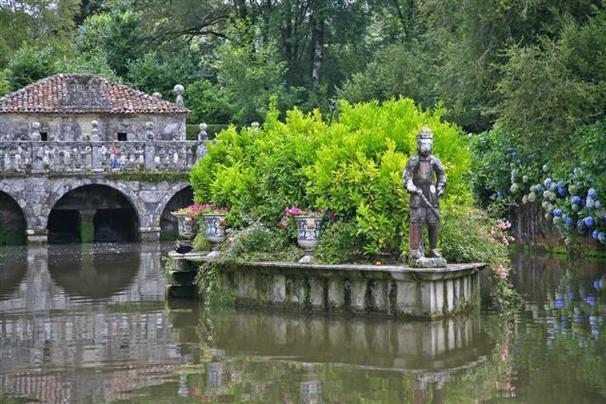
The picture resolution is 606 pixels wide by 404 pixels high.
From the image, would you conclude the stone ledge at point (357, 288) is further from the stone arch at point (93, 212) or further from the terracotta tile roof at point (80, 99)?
the terracotta tile roof at point (80, 99)

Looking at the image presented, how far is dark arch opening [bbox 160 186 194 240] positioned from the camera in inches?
1426

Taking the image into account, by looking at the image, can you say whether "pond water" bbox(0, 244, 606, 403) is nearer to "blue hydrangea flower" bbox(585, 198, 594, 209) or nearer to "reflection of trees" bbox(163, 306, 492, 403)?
"reflection of trees" bbox(163, 306, 492, 403)

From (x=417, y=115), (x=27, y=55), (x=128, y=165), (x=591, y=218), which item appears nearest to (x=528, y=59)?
(x=591, y=218)

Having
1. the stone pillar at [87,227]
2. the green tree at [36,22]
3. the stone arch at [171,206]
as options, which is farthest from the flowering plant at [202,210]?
the green tree at [36,22]

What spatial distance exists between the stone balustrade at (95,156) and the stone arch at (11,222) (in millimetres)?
1467

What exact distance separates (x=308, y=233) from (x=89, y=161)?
65.2 feet

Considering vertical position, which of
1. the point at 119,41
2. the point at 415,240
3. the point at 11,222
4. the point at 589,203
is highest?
the point at 119,41

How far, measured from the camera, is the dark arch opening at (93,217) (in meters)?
35.7

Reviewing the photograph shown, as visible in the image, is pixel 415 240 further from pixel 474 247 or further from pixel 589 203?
pixel 589 203

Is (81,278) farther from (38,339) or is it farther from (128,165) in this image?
(128,165)

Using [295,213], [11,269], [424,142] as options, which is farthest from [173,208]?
[424,142]

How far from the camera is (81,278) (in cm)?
2228

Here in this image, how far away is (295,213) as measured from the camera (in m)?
16.3

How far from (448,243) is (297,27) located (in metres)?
35.6
